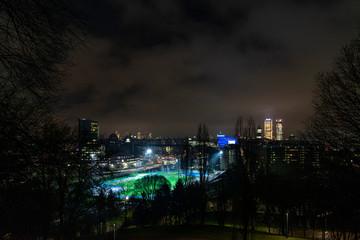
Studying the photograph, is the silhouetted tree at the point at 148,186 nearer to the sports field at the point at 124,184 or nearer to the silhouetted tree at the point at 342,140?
the sports field at the point at 124,184

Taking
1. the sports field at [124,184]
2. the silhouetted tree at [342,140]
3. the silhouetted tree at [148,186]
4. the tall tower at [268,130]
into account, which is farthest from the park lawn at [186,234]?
the tall tower at [268,130]

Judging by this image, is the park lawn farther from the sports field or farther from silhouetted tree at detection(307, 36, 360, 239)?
silhouetted tree at detection(307, 36, 360, 239)

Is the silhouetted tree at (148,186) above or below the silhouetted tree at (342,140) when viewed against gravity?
below

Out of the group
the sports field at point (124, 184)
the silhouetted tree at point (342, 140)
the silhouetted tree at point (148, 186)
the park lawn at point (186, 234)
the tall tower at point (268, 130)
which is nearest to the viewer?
the silhouetted tree at point (342, 140)

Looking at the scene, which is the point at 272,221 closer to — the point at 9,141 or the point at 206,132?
the point at 206,132

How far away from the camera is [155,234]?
18.3 meters

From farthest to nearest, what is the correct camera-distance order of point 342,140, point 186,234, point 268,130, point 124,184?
point 268,130
point 124,184
point 186,234
point 342,140

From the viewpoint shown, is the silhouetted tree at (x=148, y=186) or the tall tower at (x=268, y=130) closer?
the silhouetted tree at (x=148, y=186)

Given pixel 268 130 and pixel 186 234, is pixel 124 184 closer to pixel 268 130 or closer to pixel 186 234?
pixel 186 234

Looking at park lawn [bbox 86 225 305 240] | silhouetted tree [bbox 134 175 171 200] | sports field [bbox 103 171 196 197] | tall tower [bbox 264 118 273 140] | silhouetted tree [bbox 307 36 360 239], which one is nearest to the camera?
silhouetted tree [bbox 307 36 360 239]

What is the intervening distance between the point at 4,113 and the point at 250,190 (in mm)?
15689

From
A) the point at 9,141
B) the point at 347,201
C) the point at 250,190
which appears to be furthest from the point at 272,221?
the point at 9,141

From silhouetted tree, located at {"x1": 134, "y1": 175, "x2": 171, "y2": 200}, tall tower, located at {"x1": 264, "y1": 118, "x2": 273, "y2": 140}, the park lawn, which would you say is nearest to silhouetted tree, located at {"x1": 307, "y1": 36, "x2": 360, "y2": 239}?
the park lawn

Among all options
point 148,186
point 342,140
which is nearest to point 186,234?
point 148,186
